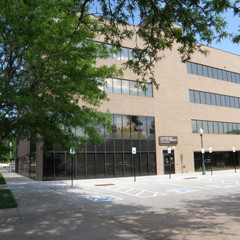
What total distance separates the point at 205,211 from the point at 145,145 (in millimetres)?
18965

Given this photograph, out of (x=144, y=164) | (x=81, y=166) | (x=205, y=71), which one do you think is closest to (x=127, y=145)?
(x=144, y=164)

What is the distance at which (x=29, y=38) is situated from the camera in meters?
10.7

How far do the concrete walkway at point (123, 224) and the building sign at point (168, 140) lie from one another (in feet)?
62.1

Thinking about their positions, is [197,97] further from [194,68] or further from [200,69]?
[200,69]

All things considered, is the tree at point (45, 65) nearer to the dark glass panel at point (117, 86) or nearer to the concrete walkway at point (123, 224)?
the concrete walkway at point (123, 224)

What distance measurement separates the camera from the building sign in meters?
28.6

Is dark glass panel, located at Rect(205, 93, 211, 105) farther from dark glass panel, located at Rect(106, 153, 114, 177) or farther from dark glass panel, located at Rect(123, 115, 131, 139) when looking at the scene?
dark glass panel, located at Rect(106, 153, 114, 177)

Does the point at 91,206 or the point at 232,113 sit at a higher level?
the point at 232,113

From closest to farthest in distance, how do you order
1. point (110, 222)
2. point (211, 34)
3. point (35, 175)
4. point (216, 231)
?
point (216, 231) < point (110, 222) < point (211, 34) < point (35, 175)

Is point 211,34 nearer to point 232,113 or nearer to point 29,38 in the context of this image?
point 29,38

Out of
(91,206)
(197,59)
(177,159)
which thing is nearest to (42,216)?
(91,206)

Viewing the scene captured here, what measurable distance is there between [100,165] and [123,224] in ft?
58.7

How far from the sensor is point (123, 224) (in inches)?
280

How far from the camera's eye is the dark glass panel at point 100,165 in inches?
969
